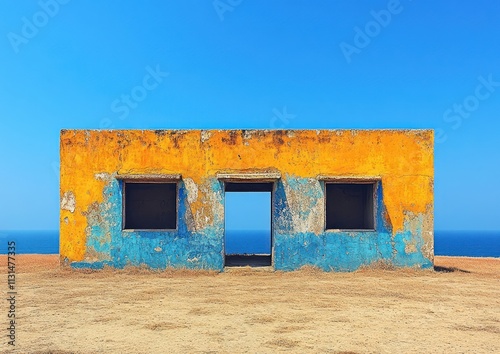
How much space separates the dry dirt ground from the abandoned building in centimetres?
47

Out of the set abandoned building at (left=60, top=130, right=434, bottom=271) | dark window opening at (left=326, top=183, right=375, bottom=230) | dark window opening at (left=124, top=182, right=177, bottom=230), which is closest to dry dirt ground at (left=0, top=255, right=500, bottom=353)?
abandoned building at (left=60, top=130, right=434, bottom=271)

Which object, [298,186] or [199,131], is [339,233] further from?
[199,131]

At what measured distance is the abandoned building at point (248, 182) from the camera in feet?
35.4

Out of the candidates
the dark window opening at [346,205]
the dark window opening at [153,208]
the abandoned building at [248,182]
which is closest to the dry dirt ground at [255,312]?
the abandoned building at [248,182]

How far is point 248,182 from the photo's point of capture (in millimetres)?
10914

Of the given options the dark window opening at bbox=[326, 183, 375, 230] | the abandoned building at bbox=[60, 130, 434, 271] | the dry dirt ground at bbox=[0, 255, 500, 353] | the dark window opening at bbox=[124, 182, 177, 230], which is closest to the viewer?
the dry dirt ground at bbox=[0, 255, 500, 353]

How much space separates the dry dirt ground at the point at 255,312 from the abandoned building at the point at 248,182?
468 mm

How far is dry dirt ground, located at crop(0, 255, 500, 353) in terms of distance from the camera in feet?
17.3

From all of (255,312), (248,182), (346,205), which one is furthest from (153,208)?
(255,312)

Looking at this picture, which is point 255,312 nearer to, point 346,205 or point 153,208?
point 346,205

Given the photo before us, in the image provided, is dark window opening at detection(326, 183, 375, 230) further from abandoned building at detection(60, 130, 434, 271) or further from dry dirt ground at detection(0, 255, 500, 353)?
dry dirt ground at detection(0, 255, 500, 353)

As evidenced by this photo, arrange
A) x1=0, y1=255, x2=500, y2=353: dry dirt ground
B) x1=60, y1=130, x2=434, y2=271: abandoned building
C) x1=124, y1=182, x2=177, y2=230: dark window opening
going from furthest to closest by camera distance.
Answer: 1. x1=124, y1=182, x2=177, y2=230: dark window opening
2. x1=60, y1=130, x2=434, y2=271: abandoned building
3. x1=0, y1=255, x2=500, y2=353: dry dirt ground

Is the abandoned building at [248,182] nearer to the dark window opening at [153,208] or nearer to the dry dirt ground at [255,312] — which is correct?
the dry dirt ground at [255,312]

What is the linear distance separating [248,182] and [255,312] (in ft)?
14.8
